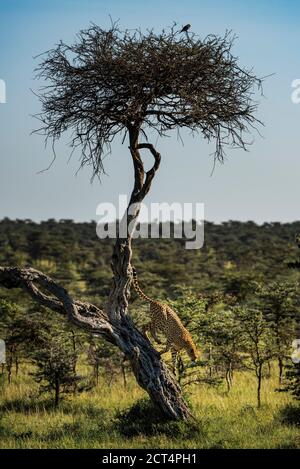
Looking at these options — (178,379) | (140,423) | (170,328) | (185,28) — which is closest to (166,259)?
(178,379)

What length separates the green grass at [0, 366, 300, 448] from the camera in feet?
26.9

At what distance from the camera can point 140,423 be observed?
905 cm

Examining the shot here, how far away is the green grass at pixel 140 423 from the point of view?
8211 millimetres

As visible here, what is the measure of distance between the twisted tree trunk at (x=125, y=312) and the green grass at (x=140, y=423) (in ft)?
1.51

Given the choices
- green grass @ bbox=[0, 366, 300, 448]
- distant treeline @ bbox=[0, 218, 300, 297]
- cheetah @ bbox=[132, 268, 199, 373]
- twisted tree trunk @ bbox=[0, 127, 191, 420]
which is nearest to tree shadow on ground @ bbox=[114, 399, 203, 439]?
green grass @ bbox=[0, 366, 300, 448]

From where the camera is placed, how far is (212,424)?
8.87 metres

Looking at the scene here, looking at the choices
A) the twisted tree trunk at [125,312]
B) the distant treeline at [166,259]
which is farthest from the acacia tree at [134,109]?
the distant treeline at [166,259]

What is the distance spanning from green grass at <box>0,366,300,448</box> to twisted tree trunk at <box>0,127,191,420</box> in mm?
461

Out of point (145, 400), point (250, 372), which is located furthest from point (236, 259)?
point (145, 400)

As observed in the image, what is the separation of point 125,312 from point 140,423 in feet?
5.12

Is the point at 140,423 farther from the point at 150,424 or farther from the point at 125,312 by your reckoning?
the point at 125,312

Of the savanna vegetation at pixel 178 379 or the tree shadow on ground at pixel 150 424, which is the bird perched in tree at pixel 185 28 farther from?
the tree shadow on ground at pixel 150 424

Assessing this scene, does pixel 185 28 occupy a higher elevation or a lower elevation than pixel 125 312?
higher
